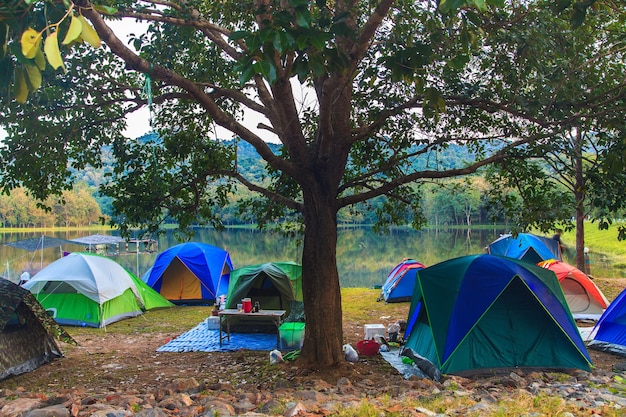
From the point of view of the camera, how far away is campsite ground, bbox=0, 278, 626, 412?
612cm

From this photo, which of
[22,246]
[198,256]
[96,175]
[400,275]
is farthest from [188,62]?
[96,175]

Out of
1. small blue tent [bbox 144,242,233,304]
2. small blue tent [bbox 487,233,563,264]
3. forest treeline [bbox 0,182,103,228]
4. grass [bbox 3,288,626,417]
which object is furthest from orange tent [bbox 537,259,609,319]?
forest treeline [bbox 0,182,103,228]

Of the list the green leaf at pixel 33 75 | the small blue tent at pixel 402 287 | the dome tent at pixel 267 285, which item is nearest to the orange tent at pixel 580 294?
the small blue tent at pixel 402 287

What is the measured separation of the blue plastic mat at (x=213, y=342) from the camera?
856 cm

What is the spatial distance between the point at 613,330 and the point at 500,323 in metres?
2.48

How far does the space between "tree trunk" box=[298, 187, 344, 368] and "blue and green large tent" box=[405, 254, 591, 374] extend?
136cm

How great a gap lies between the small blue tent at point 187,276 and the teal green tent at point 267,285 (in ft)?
9.44

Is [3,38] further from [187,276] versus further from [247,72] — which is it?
[187,276]

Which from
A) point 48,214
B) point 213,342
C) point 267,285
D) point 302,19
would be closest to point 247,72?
point 302,19

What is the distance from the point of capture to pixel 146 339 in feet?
30.9

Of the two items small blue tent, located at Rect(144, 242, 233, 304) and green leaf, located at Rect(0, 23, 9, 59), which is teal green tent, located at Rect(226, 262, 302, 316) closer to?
small blue tent, located at Rect(144, 242, 233, 304)

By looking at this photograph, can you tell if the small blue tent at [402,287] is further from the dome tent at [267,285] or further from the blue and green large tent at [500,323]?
the blue and green large tent at [500,323]

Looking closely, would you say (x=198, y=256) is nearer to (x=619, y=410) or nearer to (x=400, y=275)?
(x=400, y=275)

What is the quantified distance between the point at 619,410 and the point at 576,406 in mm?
276
